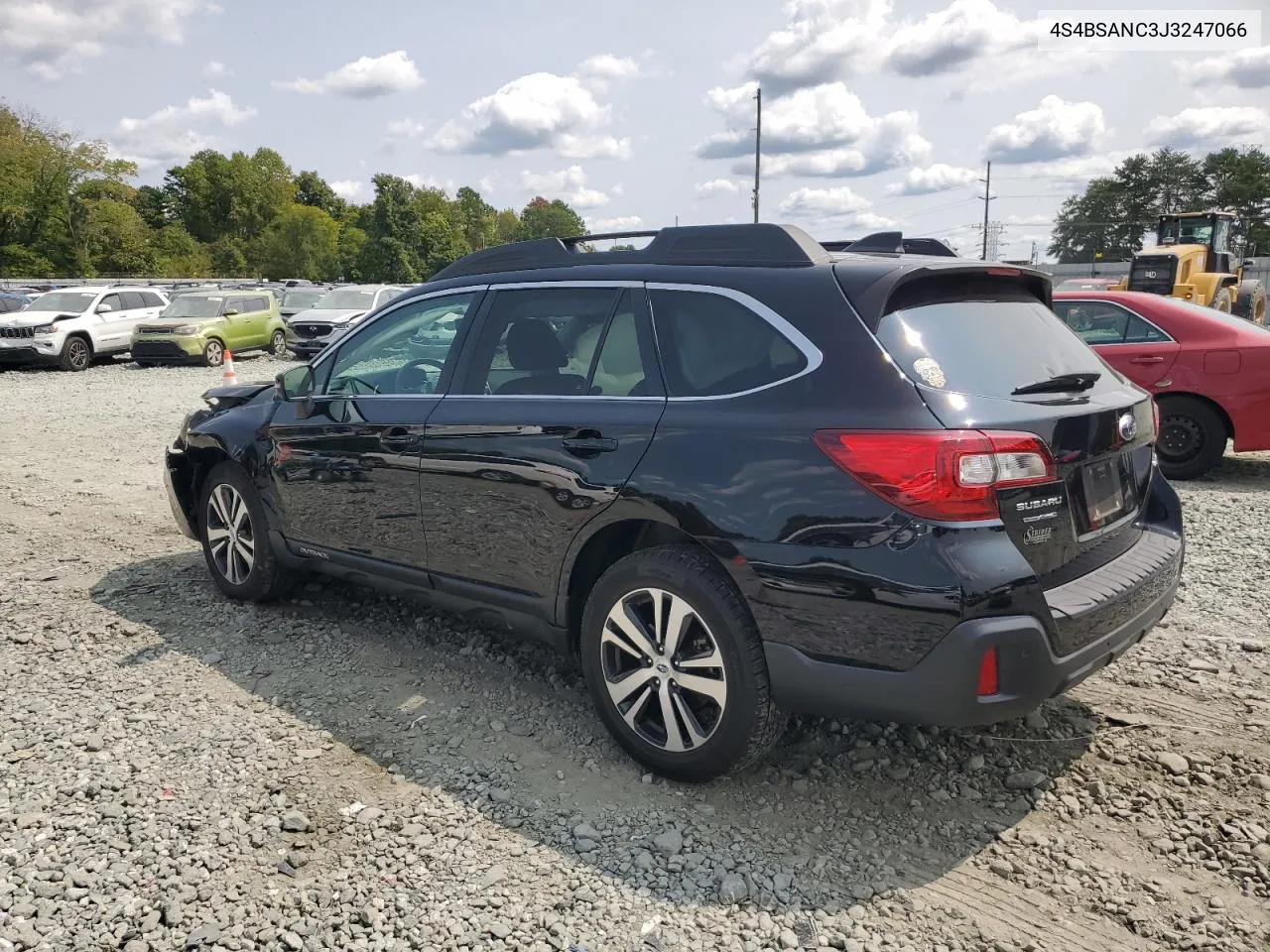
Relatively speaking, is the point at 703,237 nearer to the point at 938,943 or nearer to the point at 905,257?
the point at 905,257

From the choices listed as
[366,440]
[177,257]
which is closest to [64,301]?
[366,440]

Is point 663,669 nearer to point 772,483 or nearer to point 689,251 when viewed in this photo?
point 772,483

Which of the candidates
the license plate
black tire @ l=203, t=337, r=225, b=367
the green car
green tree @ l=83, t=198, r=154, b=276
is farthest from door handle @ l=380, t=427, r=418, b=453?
green tree @ l=83, t=198, r=154, b=276

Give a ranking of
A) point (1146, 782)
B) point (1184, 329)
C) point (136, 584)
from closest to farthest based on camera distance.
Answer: point (1146, 782), point (136, 584), point (1184, 329)

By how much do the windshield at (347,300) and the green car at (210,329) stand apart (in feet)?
3.85

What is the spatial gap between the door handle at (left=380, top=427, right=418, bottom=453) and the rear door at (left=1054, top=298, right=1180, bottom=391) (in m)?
6.02

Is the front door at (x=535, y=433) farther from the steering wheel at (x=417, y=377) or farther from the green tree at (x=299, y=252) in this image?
the green tree at (x=299, y=252)

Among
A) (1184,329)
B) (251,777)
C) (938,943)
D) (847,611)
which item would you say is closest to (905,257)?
(847,611)

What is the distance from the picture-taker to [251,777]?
135 inches

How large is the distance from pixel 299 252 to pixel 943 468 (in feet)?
282

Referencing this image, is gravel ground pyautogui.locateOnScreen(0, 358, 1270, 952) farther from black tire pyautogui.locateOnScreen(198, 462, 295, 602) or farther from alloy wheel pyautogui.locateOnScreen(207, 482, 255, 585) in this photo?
alloy wheel pyautogui.locateOnScreen(207, 482, 255, 585)

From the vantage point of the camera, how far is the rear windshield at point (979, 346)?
114 inches

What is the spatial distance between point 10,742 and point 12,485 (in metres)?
5.82

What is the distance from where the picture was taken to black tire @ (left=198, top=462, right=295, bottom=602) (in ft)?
16.3
